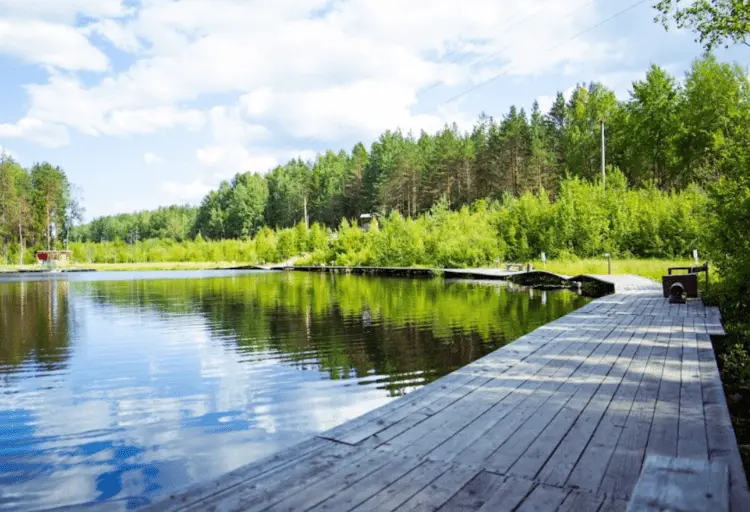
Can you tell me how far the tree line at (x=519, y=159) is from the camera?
35906 mm

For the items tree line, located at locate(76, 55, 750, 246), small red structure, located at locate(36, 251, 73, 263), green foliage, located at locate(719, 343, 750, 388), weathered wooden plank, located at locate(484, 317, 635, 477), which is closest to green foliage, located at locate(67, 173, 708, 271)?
tree line, located at locate(76, 55, 750, 246)

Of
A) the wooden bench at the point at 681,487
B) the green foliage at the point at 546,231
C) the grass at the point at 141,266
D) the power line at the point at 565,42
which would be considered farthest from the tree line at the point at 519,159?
the grass at the point at 141,266

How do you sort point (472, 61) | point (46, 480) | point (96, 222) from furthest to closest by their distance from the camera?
point (96, 222)
point (472, 61)
point (46, 480)

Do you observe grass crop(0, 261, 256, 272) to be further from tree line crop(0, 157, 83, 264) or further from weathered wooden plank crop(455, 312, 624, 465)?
weathered wooden plank crop(455, 312, 624, 465)

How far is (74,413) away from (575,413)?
520 cm

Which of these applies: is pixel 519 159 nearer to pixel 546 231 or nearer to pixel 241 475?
pixel 546 231

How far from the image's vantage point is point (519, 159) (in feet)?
147

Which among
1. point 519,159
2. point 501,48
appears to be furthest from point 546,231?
point 519,159

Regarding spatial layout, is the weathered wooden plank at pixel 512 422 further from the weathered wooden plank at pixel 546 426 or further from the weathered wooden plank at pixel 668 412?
the weathered wooden plank at pixel 668 412

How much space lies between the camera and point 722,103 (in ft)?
114

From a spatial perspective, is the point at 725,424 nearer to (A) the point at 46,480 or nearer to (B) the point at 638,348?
(B) the point at 638,348

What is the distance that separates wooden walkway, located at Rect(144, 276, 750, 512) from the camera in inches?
97.9

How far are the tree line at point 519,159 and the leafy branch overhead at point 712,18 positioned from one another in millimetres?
1335

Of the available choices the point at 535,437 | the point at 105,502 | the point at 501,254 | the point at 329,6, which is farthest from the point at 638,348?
the point at 501,254
